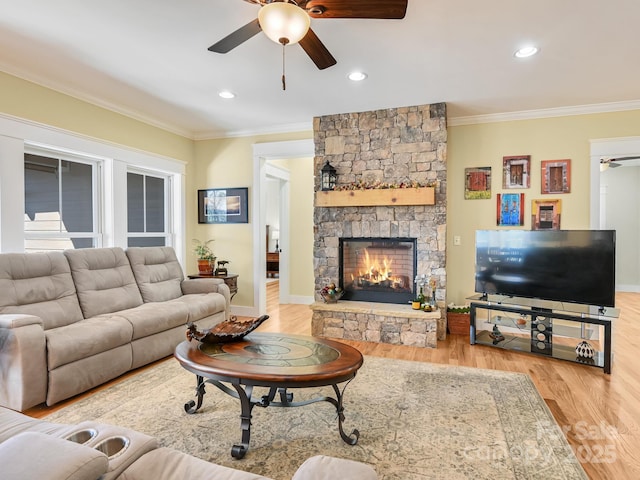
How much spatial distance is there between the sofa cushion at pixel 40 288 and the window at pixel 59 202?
0.67 meters

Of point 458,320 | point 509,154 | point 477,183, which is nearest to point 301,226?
point 477,183

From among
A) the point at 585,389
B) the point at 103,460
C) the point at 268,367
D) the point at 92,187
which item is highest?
the point at 92,187

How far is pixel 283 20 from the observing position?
1812 millimetres

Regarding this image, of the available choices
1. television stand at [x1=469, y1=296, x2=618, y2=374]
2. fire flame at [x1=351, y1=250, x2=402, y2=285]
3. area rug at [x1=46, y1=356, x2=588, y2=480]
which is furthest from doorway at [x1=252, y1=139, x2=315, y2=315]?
television stand at [x1=469, y1=296, x2=618, y2=374]

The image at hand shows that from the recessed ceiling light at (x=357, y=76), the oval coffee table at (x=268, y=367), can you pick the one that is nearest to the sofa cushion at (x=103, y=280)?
the oval coffee table at (x=268, y=367)

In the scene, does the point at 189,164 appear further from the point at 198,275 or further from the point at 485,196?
the point at 485,196

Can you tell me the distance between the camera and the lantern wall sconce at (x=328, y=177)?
14.9 ft

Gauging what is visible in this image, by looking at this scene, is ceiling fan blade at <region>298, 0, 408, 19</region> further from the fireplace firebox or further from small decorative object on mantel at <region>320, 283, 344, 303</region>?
small decorative object on mantel at <region>320, 283, 344, 303</region>

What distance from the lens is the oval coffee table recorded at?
192 centimetres

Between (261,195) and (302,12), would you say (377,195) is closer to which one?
(261,195)

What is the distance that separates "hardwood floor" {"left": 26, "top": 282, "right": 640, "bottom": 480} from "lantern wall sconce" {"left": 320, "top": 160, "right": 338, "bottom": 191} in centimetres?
183

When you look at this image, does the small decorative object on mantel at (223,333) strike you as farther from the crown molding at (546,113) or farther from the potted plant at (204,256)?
the crown molding at (546,113)

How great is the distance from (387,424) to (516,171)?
343cm

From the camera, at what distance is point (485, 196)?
4531 mm
